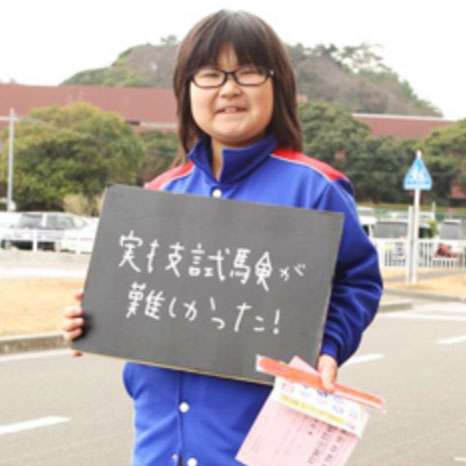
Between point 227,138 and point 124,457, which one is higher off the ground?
point 227,138

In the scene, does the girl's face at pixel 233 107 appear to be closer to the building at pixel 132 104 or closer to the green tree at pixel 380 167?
the green tree at pixel 380 167

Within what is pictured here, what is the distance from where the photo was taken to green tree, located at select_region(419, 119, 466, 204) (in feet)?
201

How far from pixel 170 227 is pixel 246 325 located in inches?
13.2

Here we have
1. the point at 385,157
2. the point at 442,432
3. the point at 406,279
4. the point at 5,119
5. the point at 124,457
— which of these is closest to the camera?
the point at 124,457

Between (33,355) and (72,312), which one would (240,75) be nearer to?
(72,312)

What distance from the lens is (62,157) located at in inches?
1950

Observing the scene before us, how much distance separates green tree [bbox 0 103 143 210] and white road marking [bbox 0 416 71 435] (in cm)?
4206

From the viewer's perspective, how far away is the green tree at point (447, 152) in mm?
61375

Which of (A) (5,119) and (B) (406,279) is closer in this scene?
(B) (406,279)

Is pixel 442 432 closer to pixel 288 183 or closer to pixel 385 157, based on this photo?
pixel 288 183

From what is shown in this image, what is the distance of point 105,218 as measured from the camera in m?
2.76

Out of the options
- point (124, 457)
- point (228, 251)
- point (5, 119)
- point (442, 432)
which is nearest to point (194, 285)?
point (228, 251)

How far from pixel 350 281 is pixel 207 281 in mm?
372

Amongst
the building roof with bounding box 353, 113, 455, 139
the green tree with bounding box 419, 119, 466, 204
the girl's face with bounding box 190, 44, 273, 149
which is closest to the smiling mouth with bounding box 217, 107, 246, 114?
the girl's face with bounding box 190, 44, 273, 149
